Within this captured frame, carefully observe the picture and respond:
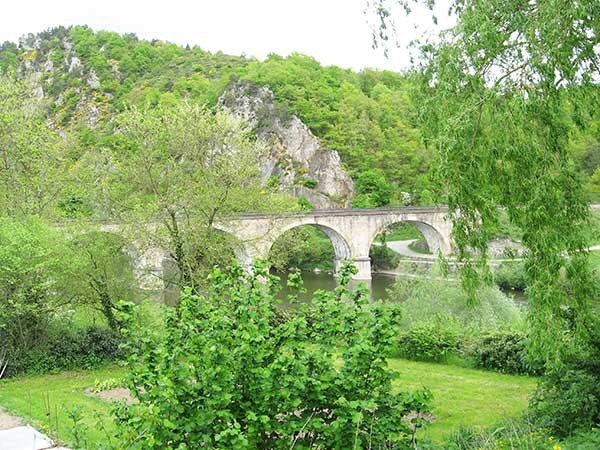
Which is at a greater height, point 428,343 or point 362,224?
point 362,224

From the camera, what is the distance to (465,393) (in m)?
12.6

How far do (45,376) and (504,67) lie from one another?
1347cm

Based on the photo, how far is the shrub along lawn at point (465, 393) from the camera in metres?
10.5

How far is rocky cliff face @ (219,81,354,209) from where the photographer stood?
62.1 metres

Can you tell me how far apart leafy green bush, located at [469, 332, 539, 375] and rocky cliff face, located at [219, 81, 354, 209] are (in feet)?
149

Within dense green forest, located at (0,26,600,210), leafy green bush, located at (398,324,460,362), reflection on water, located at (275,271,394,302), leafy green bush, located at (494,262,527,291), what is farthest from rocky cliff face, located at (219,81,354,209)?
leafy green bush, located at (398,324,460,362)

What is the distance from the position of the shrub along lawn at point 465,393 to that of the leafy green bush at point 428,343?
0.35 m

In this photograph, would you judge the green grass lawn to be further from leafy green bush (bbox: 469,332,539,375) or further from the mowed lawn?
leafy green bush (bbox: 469,332,539,375)

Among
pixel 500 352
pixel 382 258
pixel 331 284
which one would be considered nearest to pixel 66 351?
pixel 500 352

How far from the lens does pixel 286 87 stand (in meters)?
69.4

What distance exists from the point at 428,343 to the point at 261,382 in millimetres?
11589

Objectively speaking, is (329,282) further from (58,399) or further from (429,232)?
(58,399)

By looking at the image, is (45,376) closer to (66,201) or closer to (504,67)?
(66,201)

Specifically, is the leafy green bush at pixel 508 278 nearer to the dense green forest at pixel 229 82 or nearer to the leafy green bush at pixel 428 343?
the dense green forest at pixel 229 82
